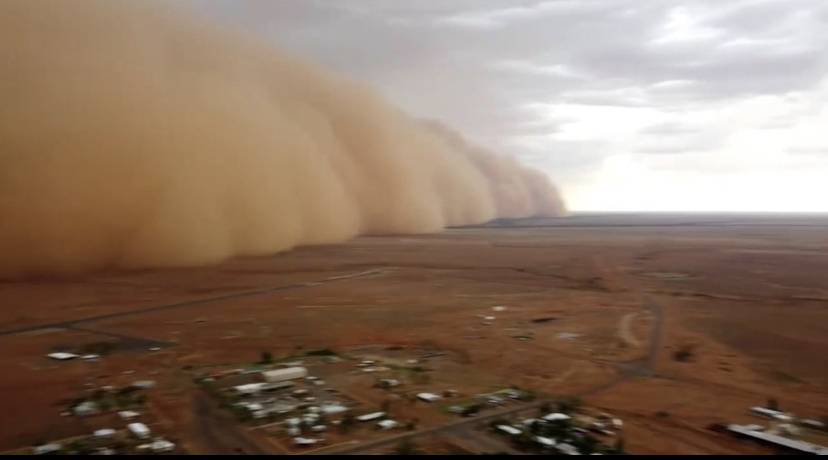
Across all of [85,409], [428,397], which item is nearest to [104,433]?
[85,409]

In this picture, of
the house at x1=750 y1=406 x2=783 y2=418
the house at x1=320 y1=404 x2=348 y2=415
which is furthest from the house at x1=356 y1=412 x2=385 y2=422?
the house at x1=750 y1=406 x2=783 y2=418

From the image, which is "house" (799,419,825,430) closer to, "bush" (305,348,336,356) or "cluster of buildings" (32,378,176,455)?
"bush" (305,348,336,356)

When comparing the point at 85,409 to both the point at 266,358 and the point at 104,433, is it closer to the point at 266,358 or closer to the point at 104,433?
the point at 104,433

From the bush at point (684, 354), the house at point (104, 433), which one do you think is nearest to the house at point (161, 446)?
the house at point (104, 433)

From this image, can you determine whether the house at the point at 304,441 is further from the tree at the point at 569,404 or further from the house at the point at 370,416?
the tree at the point at 569,404

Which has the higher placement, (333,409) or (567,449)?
(333,409)

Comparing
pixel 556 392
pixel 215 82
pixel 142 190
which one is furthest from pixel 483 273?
pixel 215 82
